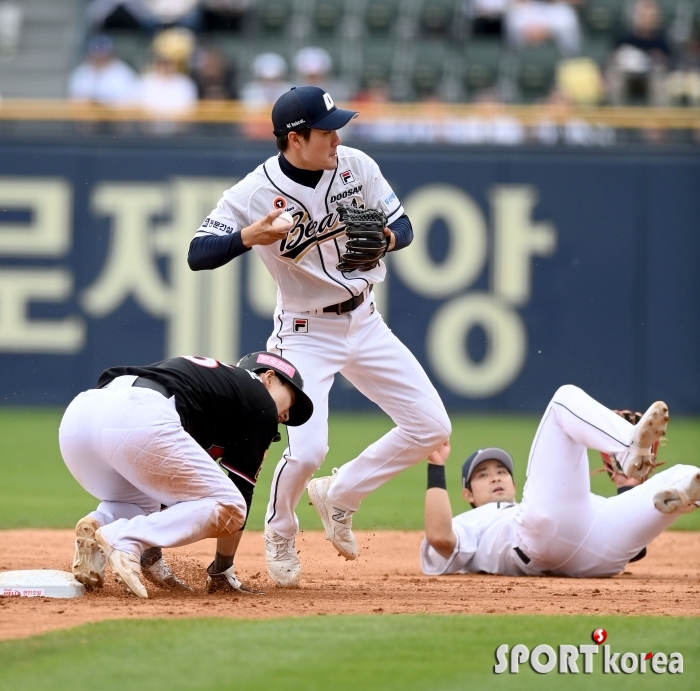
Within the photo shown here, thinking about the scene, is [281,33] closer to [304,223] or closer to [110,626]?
[304,223]

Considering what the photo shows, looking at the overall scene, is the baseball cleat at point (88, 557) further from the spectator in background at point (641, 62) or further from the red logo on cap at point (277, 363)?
the spectator in background at point (641, 62)

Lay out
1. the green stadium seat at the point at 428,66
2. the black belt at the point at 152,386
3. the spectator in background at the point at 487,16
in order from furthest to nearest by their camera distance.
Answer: the spectator in background at the point at 487,16
the green stadium seat at the point at 428,66
the black belt at the point at 152,386

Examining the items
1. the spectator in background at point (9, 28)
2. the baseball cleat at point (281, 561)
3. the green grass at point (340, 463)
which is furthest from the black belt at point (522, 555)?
the spectator in background at point (9, 28)

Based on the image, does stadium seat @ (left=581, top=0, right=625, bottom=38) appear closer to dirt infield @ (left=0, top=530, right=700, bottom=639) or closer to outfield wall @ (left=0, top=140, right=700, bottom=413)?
outfield wall @ (left=0, top=140, right=700, bottom=413)

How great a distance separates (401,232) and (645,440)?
1.54 meters

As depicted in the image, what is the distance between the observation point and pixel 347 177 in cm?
574

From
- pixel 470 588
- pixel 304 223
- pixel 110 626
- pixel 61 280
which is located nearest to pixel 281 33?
pixel 61 280

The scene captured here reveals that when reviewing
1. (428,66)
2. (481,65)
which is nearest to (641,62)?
(481,65)

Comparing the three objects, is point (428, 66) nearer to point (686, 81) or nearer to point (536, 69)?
point (536, 69)

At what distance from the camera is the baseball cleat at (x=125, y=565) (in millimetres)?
4570

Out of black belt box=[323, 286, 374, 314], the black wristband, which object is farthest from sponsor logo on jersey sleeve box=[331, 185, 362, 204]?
the black wristband

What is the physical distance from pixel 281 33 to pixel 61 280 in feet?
14.1

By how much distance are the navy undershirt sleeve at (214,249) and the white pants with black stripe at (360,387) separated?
0.62 metres

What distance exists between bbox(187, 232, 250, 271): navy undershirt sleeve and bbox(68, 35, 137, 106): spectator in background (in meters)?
8.39
